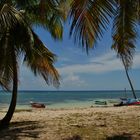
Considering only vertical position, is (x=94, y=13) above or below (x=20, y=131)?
above

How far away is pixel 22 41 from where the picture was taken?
12.8 m

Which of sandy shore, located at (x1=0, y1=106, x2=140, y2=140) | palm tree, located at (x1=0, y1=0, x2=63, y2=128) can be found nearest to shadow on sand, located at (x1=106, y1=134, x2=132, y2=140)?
sandy shore, located at (x1=0, y1=106, x2=140, y2=140)

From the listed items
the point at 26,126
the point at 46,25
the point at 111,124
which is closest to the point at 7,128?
the point at 26,126

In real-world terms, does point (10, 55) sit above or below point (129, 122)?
above

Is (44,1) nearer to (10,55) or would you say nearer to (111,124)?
(10,55)

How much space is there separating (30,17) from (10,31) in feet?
5.32

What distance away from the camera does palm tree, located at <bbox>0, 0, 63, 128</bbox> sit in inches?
498

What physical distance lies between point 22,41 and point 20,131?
2713mm

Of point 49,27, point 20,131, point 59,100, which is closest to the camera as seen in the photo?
point 20,131

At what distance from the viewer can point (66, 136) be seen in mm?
11195

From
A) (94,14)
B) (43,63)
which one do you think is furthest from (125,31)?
(43,63)

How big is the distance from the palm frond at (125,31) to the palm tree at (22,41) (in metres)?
2.01

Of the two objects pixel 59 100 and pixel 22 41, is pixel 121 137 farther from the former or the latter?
pixel 59 100

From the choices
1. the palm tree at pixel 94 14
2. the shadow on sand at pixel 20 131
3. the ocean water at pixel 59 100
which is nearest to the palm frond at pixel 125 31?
the palm tree at pixel 94 14
